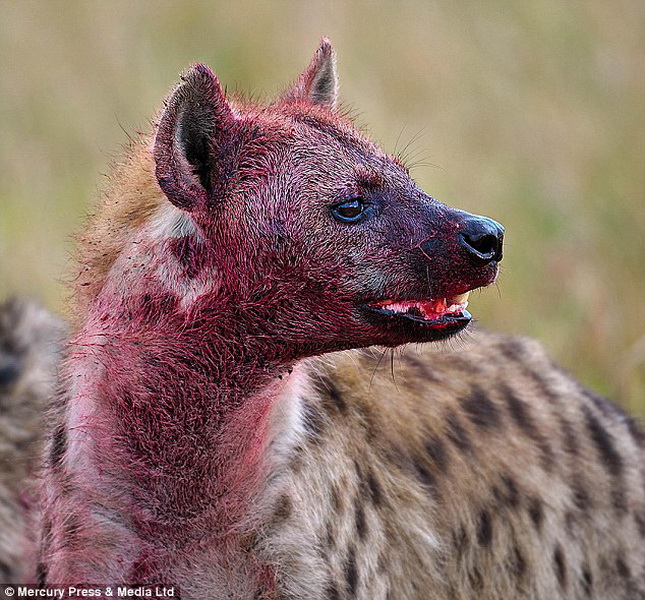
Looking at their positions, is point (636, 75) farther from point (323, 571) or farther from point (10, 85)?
point (323, 571)

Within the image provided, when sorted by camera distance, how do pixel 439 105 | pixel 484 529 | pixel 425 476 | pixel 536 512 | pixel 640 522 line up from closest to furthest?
pixel 425 476, pixel 484 529, pixel 536 512, pixel 640 522, pixel 439 105

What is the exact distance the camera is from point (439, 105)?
8500 millimetres

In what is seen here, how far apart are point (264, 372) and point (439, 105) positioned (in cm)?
539

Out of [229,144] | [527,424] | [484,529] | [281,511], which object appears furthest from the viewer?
[527,424]

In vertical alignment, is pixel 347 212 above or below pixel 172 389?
above

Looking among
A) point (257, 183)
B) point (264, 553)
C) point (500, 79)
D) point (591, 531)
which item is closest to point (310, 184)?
point (257, 183)

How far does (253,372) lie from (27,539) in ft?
5.37

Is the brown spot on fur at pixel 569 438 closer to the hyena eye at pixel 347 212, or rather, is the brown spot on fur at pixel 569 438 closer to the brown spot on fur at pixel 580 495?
the brown spot on fur at pixel 580 495

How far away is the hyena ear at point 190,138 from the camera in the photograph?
3258 millimetres

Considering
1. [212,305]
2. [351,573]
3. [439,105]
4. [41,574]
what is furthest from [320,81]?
[439,105]

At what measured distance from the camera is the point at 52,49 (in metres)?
8.71

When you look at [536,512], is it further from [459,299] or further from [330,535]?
[459,299]

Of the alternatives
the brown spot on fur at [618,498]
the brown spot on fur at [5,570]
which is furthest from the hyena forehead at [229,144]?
the brown spot on fur at [5,570]

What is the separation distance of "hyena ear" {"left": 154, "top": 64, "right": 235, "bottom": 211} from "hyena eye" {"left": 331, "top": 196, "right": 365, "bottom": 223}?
33 centimetres
